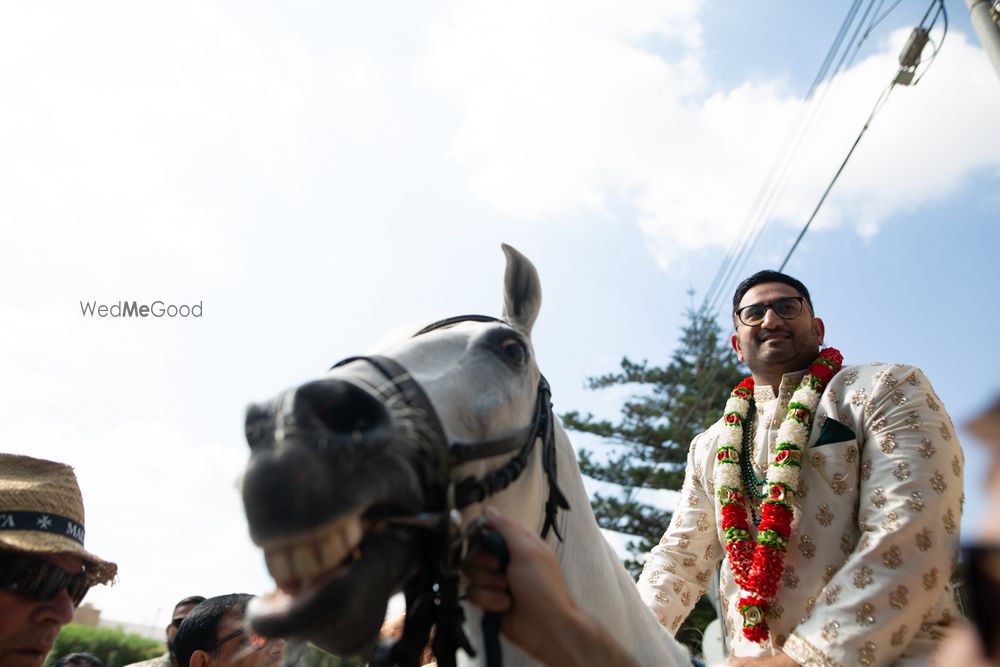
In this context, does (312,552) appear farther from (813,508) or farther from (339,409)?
(813,508)

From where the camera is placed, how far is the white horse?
1299 mm

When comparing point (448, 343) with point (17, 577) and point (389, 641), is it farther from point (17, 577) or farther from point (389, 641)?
point (17, 577)

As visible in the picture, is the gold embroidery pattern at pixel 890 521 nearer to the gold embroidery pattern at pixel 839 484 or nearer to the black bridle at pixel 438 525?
the gold embroidery pattern at pixel 839 484

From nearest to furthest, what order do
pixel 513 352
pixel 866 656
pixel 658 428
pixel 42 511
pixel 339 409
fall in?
pixel 339 409 → pixel 513 352 → pixel 866 656 → pixel 42 511 → pixel 658 428

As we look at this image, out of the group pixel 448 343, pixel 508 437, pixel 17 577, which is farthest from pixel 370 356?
pixel 17 577

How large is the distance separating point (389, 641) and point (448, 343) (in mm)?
839

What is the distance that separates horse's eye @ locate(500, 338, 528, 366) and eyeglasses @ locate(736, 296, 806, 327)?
210 cm

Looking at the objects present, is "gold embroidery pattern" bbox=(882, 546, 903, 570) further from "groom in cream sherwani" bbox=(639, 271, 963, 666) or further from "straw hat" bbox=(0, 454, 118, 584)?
"straw hat" bbox=(0, 454, 118, 584)

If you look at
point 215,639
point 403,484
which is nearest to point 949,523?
point 403,484

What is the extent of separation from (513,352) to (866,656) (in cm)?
182

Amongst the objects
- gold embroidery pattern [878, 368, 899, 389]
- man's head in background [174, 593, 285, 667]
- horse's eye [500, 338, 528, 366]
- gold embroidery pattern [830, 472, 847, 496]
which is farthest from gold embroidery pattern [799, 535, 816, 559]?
man's head in background [174, 593, 285, 667]

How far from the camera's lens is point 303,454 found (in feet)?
4.28

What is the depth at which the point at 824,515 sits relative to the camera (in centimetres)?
300

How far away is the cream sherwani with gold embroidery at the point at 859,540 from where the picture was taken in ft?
8.29
